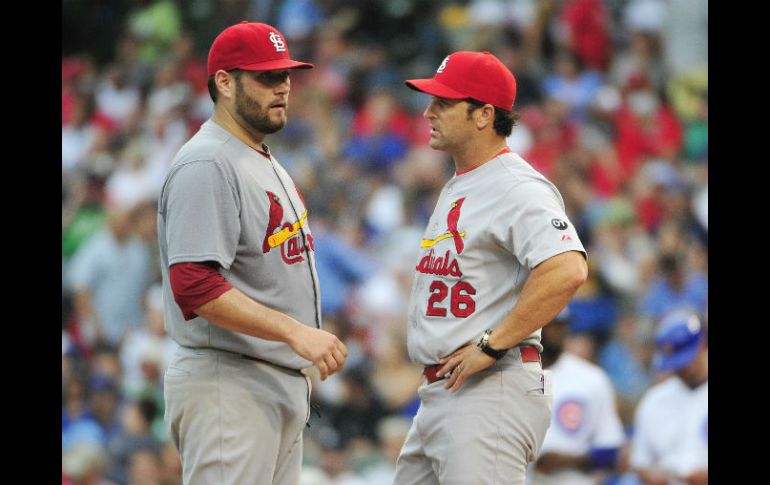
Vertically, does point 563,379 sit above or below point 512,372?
below

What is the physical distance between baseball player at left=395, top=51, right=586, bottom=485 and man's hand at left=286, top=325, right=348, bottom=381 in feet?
1.13

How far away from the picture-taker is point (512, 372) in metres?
3.68

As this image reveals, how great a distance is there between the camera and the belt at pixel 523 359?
3.71m

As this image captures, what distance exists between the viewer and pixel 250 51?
3764mm

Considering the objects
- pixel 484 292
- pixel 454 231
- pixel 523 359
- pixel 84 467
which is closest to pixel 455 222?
pixel 454 231

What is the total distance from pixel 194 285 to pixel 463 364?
87 centimetres

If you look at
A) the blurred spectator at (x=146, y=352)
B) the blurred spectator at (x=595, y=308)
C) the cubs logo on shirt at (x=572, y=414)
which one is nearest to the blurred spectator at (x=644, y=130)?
the blurred spectator at (x=595, y=308)

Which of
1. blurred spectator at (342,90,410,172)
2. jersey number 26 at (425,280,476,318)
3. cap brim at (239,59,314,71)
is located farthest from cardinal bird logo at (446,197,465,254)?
blurred spectator at (342,90,410,172)

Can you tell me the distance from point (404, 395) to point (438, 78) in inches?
139

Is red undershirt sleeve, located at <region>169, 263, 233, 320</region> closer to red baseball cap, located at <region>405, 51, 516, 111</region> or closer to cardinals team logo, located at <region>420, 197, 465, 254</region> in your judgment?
cardinals team logo, located at <region>420, 197, 465, 254</region>

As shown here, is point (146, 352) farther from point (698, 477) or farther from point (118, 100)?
point (698, 477)
